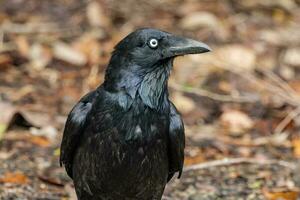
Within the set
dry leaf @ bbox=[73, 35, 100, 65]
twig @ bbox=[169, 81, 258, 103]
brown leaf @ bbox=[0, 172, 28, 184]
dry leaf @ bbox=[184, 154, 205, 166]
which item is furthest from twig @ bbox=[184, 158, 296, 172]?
dry leaf @ bbox=[73, 35, 100, 65]

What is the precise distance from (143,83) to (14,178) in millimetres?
1614

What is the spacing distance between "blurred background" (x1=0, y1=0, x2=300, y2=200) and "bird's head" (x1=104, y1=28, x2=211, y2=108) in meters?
1.34

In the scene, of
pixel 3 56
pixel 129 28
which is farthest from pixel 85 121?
pixel 129 28

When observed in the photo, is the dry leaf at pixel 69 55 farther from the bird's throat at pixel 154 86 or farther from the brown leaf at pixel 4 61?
the bird's throat at pixel 154 86

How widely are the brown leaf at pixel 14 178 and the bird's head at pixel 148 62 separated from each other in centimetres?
142

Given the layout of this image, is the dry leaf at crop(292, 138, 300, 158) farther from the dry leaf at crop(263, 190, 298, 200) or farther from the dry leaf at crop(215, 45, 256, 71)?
the dry leaf at crop(215, 45, 256, 71)

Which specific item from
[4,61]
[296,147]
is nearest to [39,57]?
[4,61]

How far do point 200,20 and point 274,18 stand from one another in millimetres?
1121

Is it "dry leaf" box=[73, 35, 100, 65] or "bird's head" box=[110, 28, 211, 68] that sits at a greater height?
"bird's head" box=[110, 28, 211, 68]

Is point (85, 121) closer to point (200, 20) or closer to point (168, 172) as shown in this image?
point (168, 172)

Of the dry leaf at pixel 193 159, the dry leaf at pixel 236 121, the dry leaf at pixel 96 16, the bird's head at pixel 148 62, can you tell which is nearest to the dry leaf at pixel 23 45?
the dry leaf at pixel 96 16

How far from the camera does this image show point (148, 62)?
4953mm

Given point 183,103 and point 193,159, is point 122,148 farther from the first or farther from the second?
point 183,103

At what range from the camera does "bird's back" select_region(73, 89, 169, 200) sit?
4922 millimetres
